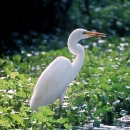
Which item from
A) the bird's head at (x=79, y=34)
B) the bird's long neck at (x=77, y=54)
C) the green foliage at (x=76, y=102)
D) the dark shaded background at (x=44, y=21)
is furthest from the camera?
the dark shaded background at (x=44, y=21)

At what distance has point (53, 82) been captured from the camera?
25.1 feet

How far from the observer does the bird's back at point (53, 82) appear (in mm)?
7449

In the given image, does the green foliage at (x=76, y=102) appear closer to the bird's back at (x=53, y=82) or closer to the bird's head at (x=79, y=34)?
the bird's back at (x=53, y=82)

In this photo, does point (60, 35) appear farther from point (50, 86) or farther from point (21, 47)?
point (50, 86)

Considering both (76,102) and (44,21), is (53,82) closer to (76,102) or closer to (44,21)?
(76,102)

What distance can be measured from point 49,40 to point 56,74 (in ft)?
26.6

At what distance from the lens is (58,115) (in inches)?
291

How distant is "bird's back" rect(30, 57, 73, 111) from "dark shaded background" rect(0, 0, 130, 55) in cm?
637

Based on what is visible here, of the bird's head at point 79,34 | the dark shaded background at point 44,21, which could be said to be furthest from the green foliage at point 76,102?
the dark shaded background at point 44,21

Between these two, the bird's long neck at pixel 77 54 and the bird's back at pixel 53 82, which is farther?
the bird's long neck at pixel 77 54

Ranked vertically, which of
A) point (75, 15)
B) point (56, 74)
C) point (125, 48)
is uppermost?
point (75, 15)

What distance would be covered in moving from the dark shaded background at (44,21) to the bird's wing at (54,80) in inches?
251

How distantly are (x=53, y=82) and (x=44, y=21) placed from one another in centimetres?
939

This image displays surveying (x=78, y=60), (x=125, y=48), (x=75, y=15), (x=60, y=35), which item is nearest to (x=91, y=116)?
(x=78, y=60)
